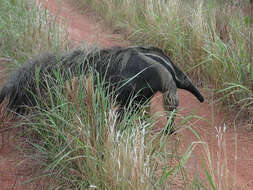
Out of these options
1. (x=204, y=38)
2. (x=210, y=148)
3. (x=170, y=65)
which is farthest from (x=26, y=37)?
(x=210, y=148)

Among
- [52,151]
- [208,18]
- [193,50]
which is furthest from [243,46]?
[52,151]

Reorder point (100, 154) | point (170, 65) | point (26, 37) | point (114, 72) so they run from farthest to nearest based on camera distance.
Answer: point (26, 37) < point (170, 65) < point (114, 72) < point (100, 154)

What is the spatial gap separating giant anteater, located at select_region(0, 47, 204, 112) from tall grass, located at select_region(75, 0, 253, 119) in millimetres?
938

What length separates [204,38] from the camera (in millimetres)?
5395

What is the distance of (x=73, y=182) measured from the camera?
8.79 feet

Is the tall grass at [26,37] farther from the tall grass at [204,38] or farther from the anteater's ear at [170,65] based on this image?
the tall grass at [204,38]

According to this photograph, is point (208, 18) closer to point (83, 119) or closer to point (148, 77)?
point (148, 77)

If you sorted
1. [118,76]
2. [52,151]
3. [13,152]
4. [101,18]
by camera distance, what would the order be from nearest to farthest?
[52,151]
[13,152]
[118,76]
[101,18]

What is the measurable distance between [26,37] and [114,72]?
203cm

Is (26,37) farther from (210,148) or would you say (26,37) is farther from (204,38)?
(210,148)

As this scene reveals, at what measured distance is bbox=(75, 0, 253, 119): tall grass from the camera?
4.60m

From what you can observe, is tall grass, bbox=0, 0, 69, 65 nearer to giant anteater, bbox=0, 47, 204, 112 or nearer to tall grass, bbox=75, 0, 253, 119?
giant anteater, bbox=0, 47, 204, 112

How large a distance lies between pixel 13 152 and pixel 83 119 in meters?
0.96

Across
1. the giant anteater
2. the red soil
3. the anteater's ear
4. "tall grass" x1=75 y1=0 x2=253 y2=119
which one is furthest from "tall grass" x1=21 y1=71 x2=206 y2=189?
"tall grass" x1=75 y1=0 x2=253 y2=119
